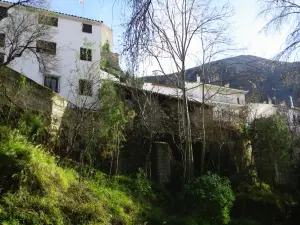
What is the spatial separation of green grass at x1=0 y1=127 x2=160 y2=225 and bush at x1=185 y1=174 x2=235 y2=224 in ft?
5.48

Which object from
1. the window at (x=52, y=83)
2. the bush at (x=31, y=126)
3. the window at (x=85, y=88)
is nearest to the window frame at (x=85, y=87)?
the window at (x=85, y=88)

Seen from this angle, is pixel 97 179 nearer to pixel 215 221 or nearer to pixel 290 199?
pixel 215 221

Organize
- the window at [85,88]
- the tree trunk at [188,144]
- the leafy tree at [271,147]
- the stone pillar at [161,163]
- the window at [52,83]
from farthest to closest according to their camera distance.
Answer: the window at [52,83] → the leafy tree at [271,147] → the stone pillar at [161,163] → the window at [85,88] → the tree trunk at [188,144]

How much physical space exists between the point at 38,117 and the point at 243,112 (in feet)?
40.3

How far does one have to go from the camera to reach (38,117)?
12.4 meters

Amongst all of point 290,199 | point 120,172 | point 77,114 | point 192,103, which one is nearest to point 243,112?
point 192,103

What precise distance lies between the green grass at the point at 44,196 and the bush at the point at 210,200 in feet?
5.48

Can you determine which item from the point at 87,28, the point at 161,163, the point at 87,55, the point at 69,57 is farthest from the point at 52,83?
the point at 161,163

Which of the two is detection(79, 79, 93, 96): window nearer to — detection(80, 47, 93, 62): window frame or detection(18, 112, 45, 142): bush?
detection(80, 47, 93, 62): window frame

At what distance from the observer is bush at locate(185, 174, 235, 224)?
1159cm

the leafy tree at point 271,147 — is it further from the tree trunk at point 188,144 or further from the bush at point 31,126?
the bush at point 31,126

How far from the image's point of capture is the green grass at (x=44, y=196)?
7.95 m

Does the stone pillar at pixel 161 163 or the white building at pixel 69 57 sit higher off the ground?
the white building at pixel 69 57

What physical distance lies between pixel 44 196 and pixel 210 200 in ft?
18.1
